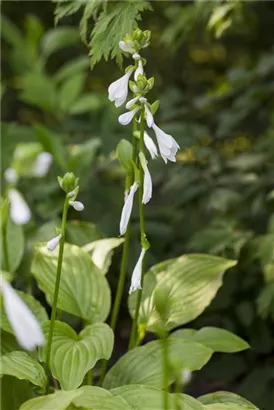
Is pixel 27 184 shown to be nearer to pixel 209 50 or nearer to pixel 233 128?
pixel 233 128

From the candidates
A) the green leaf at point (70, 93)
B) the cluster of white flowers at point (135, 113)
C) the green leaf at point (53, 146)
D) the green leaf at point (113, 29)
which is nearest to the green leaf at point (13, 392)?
the cluster of white flowers at point (135, 113)

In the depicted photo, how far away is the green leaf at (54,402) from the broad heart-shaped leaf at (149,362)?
0.67 ft

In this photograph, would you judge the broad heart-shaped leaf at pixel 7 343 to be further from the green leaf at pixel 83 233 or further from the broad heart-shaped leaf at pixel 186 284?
the green leaf at pixel 83 233

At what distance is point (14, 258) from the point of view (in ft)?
4.98

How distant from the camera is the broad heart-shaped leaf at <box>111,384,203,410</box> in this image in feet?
3.36

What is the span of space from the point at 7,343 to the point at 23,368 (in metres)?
0.17

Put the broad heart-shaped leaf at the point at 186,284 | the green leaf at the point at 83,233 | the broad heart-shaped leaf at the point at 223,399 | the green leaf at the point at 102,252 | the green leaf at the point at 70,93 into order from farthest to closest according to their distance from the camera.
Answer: the green leaf at the point at 70,93
the green leaf at the point at 83,233
the green leaf at the point at 102,252
the broad heart-shaped leaf at the point at 186,284
the broad heart-shaped leaf at the point at 223,399

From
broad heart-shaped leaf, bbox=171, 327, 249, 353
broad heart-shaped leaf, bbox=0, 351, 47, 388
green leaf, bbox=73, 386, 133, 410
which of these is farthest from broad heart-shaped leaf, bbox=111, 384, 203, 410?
broad heart-shaped leaf, bbox=171, 327, 249, 353

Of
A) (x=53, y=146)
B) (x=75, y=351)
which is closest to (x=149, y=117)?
(x=75, y=351)

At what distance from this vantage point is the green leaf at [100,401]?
1.01 m

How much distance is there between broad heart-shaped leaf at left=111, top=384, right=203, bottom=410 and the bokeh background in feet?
1.93

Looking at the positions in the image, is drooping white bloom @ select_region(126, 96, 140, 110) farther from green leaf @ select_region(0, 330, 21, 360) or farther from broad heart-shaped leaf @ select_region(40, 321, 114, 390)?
green leaf @ select_region(0, 330, 21, 360)

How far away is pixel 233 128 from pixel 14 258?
100 cm

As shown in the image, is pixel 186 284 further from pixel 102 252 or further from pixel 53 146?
pixel 53 146
